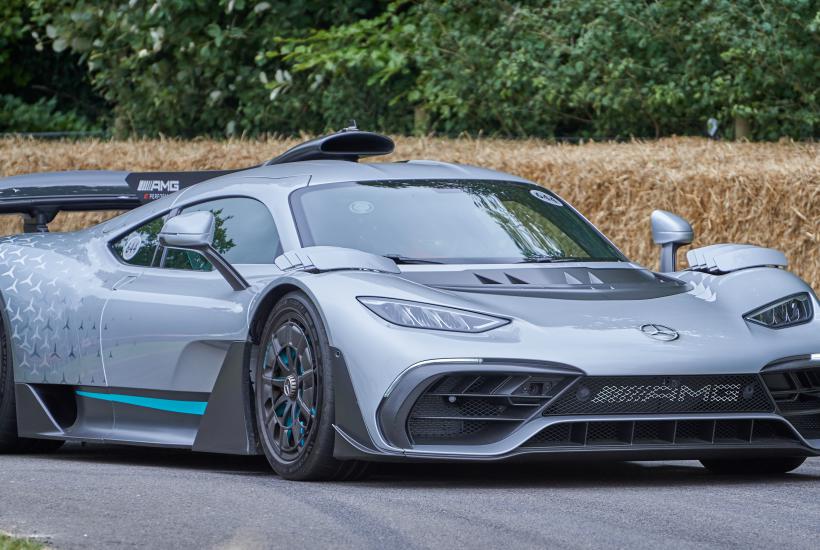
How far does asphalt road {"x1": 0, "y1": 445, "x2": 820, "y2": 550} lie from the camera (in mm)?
5164

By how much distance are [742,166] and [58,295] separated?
5931 mm

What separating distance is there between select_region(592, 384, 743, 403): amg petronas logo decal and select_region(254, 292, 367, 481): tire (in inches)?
38.4

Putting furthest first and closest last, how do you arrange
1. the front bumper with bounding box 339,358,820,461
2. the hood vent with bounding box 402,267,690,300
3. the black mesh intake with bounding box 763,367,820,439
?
the hood vent with bounding box 402,267,690,300 < the black mesh intake with bounding box 763,367,820,439 < the front bumper with bounding box 339,358,820,461

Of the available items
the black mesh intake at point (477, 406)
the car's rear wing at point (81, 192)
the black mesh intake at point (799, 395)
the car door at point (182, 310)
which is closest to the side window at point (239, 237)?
the car door at point (182, 310)

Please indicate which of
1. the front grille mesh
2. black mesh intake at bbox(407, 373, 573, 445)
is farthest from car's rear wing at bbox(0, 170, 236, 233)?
the front grille mesh

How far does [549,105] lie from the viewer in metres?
18.6

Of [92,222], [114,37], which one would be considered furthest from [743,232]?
[114,37]

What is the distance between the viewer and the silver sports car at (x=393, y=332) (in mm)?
6285

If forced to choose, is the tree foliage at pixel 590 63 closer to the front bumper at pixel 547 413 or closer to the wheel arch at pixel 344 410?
the front bumper at pixel 547 413

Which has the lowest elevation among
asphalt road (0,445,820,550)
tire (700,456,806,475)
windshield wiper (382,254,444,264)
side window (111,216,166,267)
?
tire (700,456,806,475)

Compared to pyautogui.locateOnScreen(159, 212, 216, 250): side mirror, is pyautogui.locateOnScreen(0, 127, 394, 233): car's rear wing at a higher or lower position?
lower

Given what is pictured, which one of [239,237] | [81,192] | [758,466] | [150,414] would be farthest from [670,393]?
[81,192]

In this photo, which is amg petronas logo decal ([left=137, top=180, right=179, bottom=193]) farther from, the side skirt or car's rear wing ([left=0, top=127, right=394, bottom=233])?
the side skirt

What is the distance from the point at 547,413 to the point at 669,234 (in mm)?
1887
